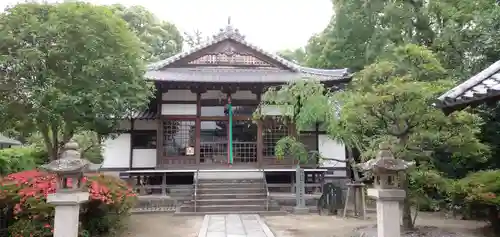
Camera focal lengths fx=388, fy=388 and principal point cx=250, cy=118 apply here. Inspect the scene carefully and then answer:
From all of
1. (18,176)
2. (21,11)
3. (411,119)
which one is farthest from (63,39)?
(411,119)

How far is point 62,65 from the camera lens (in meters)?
9.73

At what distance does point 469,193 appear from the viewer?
9641 mm

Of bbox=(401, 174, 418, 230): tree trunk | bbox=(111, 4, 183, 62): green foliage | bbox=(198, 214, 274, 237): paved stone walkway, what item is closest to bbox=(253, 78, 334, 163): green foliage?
bbox=(198, 214, 274, 237): paved stone walkway

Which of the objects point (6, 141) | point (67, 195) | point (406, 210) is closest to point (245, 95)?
point (406, 210)

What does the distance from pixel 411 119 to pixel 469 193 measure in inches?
104

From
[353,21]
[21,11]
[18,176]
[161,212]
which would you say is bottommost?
[161,212]

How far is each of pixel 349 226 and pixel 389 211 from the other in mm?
4178

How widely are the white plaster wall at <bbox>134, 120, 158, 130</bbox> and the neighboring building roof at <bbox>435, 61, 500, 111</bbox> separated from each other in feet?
50.7

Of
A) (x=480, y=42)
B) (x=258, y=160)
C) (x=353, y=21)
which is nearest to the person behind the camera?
(x=480, y=42)

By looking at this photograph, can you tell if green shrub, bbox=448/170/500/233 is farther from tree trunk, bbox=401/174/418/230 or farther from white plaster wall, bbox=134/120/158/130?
white plaster wall, bbox=134/120/158/130

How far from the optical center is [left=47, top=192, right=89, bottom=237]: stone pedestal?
6.98 meters

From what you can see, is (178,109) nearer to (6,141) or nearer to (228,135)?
(228,135)

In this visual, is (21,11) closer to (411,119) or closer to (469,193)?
(411,119)

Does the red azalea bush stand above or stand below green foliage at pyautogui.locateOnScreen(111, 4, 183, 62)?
below
